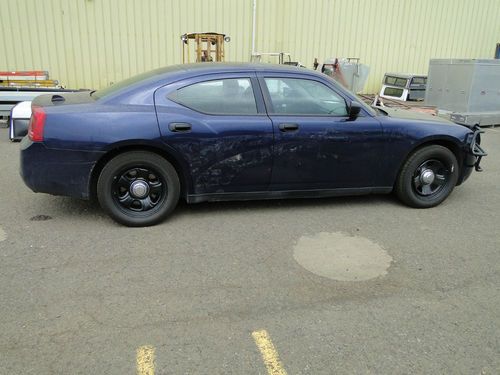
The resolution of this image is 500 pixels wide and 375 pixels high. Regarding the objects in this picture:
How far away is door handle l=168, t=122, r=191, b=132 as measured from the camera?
4164mm

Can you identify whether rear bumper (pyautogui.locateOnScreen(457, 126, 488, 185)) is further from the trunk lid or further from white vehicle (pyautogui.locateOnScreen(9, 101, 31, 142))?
white vehicle (pyautogui.locateOnScreen(9, 101, 31, 142))

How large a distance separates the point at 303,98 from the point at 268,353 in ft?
8.95

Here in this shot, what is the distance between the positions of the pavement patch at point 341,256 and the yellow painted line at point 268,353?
0.95 m

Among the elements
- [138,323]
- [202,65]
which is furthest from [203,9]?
[138,323]

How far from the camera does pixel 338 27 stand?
1365 centimetres

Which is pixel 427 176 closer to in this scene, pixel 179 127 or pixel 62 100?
pixel 179 127

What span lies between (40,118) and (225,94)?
5.46 ft

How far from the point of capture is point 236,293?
324 centimetres

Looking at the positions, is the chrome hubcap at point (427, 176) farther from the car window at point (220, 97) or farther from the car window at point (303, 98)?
the car window at point (220, 97)

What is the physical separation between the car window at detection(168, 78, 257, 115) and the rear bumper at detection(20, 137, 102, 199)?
0.96 metres

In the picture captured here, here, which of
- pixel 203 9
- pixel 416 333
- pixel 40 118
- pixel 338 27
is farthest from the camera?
pixel 338 27

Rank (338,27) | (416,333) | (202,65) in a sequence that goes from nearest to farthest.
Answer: (416,333), (202,65), (338,27)

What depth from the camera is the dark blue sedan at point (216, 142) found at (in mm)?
4066

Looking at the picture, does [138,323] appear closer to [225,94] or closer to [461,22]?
[225,94]
